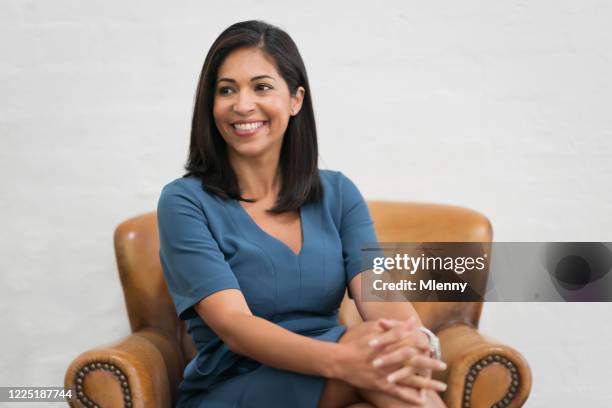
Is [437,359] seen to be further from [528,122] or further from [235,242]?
[528,122]

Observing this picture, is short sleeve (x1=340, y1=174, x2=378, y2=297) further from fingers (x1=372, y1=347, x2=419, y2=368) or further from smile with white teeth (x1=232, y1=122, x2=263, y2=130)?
fingers (x1=372, y1=347, x2=419, y2=368)

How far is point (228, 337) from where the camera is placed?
179cm

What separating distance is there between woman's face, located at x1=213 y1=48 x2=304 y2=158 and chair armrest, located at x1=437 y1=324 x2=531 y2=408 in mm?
742

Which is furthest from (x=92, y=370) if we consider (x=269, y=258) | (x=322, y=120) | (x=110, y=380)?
(x=322, y=120)

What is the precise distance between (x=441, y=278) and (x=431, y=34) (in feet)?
2.85

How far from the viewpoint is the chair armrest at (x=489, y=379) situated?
1915mm

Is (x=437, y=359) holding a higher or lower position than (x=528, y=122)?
lower

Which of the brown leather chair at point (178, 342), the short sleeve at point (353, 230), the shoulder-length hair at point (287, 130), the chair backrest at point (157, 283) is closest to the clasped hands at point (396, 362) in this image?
the brown leather chair at point (178, 342)

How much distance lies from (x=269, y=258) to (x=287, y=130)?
0.40 m

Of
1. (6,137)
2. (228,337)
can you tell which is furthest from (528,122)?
(6,137)

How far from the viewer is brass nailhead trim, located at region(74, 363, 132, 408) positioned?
6.10ft

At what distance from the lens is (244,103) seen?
6.47 feet

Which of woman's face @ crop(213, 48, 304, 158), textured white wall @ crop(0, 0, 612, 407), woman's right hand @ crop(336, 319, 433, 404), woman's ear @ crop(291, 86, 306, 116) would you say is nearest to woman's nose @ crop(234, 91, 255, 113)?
woman's face @ crop(213, 48, 304, 158)

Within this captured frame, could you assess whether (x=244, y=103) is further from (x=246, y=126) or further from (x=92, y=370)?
(x=92, y=370)
